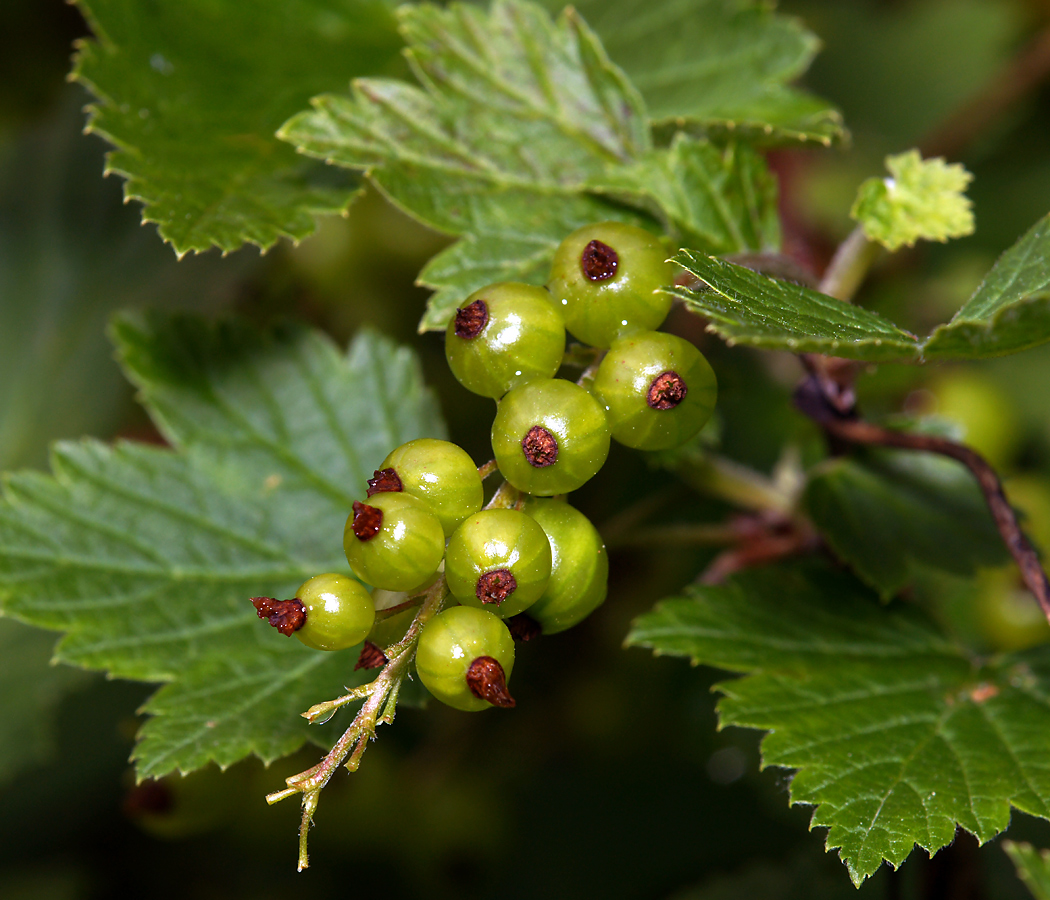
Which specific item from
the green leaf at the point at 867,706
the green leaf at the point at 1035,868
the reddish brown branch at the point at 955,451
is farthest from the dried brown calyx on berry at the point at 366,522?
the green leaf at the point at 1035,868

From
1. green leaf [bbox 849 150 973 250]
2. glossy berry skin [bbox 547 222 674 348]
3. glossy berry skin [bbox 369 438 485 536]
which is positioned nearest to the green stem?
green leaf [bbox 849 150 973 250]

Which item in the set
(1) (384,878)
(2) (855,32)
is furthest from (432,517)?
(2) (855,32)

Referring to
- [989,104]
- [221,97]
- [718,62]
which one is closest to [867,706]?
[718,62]

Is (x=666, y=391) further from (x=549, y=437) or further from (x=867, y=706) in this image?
(x=867, y=706)

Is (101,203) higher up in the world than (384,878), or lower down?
higher up

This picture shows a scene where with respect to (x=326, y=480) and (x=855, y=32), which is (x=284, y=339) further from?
(x=855, y=32)

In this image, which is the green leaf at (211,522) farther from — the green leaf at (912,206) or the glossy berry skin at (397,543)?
the green leaf at (912,206)
